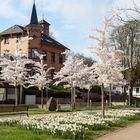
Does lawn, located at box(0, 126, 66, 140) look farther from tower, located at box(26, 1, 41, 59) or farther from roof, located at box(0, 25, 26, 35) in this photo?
roof, located at box(0, 25, 26, 35)

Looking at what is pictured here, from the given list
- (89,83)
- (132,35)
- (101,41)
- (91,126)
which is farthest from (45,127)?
(132,35)

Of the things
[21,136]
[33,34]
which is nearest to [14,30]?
[33,34]

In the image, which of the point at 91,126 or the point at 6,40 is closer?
the point at 91,126

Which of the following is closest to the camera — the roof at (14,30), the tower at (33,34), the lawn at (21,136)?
the lawn at (21,136)

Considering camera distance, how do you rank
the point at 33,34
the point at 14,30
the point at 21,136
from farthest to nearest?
the point at 14,30, the point at 33,34, the point at 21,136

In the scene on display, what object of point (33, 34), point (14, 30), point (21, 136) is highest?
point (14, 30)

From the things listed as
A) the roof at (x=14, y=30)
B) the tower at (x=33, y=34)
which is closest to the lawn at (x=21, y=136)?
the tower at (x=33, y=34)

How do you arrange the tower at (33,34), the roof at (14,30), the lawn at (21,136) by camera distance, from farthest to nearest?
the roof at (14,30), the tower at (33,34), the lawn at (21,136)

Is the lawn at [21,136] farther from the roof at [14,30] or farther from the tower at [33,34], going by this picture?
the roof at [14,30]

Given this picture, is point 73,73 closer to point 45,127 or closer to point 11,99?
point 11,99

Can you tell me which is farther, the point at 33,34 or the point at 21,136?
the point at 33,34

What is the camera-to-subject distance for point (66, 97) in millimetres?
62375

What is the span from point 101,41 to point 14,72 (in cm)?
1589

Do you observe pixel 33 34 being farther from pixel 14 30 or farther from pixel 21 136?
pixel 21 136
